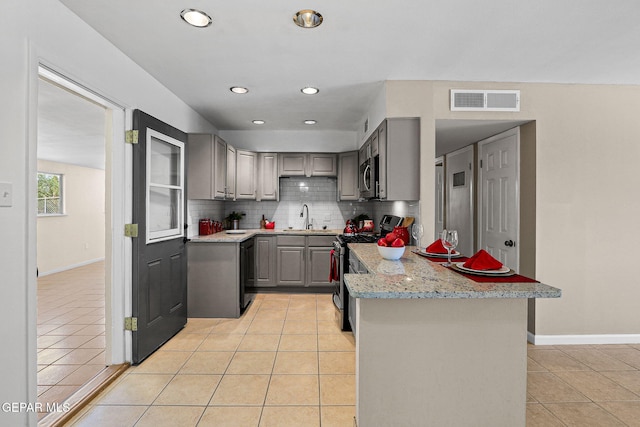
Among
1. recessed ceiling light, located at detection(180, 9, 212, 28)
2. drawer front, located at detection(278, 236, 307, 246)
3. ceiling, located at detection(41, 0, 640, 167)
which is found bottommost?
drawer front, located at detection(278, 236, 307, 246)

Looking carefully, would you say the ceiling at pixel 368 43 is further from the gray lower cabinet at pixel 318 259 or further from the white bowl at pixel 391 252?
the gray lower cabinet at pixel 318 259

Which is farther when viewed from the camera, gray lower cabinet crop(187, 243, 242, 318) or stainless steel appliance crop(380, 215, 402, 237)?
gray lower cabinet crop(187, 243, 242, 318)

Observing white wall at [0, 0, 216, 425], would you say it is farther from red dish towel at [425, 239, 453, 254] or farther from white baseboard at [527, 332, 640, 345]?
white baseboard at [527, 332, 640, 345]

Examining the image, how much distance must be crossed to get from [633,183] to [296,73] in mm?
3372

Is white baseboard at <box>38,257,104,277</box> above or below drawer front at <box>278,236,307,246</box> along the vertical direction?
below

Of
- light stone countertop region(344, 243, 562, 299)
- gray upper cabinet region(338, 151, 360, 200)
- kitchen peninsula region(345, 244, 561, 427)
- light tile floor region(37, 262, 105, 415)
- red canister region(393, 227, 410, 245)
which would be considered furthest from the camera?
gray upper cabinet region(338, 151, 360, 200)

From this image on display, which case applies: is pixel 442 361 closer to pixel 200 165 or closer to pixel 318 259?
pixel 318 259

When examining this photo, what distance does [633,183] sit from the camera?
3.15 meters

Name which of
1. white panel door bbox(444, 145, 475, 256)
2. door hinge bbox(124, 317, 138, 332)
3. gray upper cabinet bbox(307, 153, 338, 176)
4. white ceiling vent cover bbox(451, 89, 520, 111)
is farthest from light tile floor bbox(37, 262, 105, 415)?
white panel door bbox(444, 145, 475, 256)

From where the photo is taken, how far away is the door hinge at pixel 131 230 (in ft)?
8.71

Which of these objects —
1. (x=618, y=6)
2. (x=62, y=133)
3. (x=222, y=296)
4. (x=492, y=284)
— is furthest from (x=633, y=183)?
(x=62, y=133)

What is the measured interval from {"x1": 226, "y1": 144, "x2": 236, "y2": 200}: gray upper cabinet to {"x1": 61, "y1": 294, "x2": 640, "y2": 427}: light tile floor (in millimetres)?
1930

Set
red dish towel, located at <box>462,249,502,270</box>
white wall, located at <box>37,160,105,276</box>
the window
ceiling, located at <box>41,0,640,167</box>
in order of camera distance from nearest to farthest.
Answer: red dish towel, located at <box>462,249,502,270</box> → ceiling, located at <box>41,0,640,167</box> → white wall, located at <box>37,160,105,276</box> → the window

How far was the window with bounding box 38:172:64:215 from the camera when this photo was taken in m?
6.79
